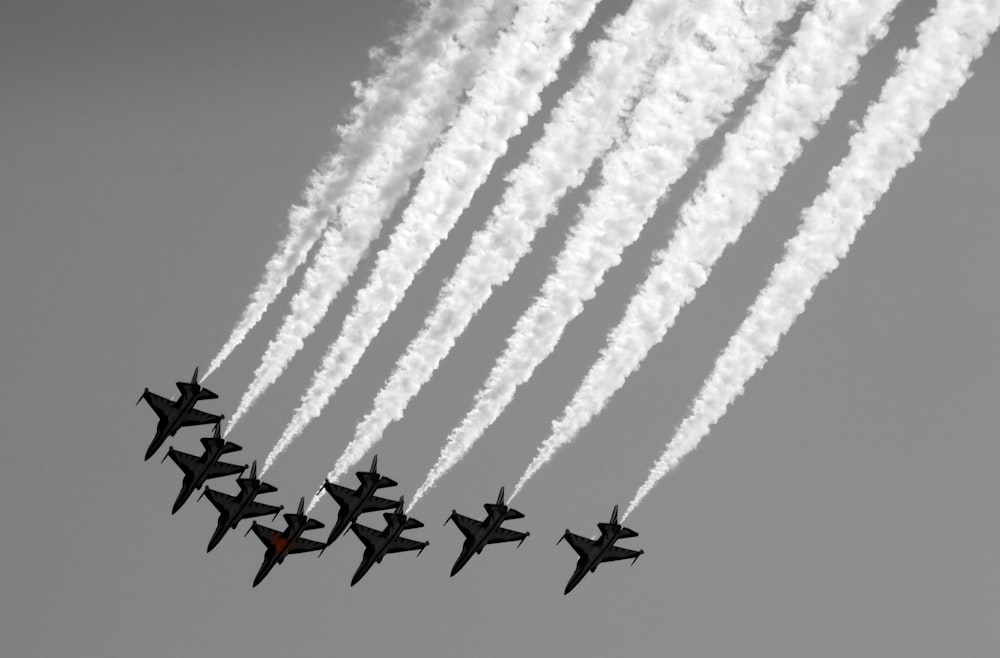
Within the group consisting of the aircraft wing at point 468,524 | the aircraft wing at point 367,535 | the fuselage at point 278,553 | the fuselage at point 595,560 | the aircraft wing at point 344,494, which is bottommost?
the fuselage at point 278,553

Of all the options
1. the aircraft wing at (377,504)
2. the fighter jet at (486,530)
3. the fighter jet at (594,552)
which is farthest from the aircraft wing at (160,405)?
the fighter jet at (594,552)

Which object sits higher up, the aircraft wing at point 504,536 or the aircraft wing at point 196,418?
the aircraft wing at point 504,536

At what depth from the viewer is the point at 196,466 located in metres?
49.2

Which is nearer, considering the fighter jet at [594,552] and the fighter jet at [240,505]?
the fighter jet at [594,552]

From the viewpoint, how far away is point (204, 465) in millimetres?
49094

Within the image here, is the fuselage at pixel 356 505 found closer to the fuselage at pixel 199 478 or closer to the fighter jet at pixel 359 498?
the fighter jet at pixel 359 498

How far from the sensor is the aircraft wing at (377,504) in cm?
4744

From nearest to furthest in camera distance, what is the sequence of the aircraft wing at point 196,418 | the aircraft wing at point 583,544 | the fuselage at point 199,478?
1. the aircraft wing at point 583,544
2. the aircraft wing at point 196,418
3. the fuselage at point 199,478

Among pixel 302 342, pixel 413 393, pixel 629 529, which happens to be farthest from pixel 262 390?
pixel 629 529

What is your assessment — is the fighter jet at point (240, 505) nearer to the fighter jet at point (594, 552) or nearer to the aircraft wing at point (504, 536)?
the aircraft wing at point (504, 536)

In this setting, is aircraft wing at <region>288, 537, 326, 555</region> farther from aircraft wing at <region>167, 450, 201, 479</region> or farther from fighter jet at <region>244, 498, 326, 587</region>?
aircraft wing at <region>167, 450, 201, 479</region>

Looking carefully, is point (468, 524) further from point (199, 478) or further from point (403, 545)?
point (199, 478)

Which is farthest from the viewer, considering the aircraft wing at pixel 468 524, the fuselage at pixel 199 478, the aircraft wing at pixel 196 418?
the fuselage at pixel 199 478

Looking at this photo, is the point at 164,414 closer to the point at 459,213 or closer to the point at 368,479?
the point at 368,479
